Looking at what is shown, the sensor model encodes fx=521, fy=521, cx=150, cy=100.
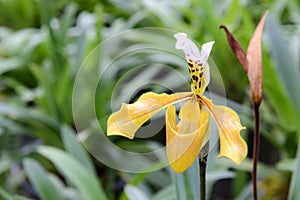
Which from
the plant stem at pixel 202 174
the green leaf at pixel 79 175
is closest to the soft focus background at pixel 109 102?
the green leaf at pixel 79 175

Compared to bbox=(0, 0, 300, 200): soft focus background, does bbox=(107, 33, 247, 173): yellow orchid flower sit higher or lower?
lower

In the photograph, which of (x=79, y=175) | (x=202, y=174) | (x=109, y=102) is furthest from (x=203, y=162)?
(x=109, y=102)

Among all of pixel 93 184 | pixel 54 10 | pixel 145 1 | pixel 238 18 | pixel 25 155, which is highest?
pixel 54 10

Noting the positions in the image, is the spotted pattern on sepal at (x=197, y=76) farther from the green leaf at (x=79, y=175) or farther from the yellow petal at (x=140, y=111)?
the green leaf at (x=79, y=175)

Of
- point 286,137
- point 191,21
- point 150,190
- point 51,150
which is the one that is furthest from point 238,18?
point 51,150

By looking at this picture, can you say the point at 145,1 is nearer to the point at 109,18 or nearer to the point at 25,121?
the point at 109,18

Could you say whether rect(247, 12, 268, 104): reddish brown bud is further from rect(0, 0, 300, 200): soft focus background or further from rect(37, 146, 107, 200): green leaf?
rect(37, 146, 107, 200): green leaf

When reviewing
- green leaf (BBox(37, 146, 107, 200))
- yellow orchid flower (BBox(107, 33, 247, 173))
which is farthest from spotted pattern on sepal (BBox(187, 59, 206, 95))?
green leaf (BBox(37, 146, 107, 200))
